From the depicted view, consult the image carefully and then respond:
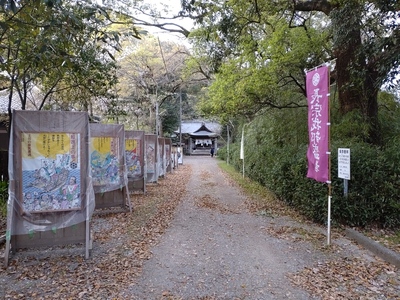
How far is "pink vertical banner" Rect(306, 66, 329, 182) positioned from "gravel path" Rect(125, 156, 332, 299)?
1.42 meters

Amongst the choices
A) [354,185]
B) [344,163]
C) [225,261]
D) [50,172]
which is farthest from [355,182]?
[50,172]

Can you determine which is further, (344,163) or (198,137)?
(198,137)

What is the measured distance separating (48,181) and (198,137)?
38758mm

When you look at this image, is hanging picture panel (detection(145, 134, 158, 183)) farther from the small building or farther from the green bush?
the small building

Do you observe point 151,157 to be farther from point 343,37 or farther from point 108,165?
point 343,37

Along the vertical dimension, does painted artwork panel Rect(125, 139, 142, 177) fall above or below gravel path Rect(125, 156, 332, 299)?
above

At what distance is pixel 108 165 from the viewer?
22.8 ft

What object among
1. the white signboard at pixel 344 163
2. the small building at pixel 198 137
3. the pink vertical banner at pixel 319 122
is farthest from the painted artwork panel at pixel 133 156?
the small building at pixel 198 137

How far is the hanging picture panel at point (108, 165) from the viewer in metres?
6.78

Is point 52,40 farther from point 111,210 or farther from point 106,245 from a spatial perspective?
point 111,210

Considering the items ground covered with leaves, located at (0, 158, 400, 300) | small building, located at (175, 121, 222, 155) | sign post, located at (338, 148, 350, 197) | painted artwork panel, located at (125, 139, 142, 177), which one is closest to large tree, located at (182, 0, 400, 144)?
sign post, located at (338, 148, 350, 197)

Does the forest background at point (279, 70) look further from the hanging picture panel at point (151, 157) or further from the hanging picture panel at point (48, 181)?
the hanging picture panel at point (151, 157)

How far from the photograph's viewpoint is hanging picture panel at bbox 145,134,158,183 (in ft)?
39.1

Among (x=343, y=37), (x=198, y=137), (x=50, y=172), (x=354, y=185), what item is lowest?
(x=354, y=185)
